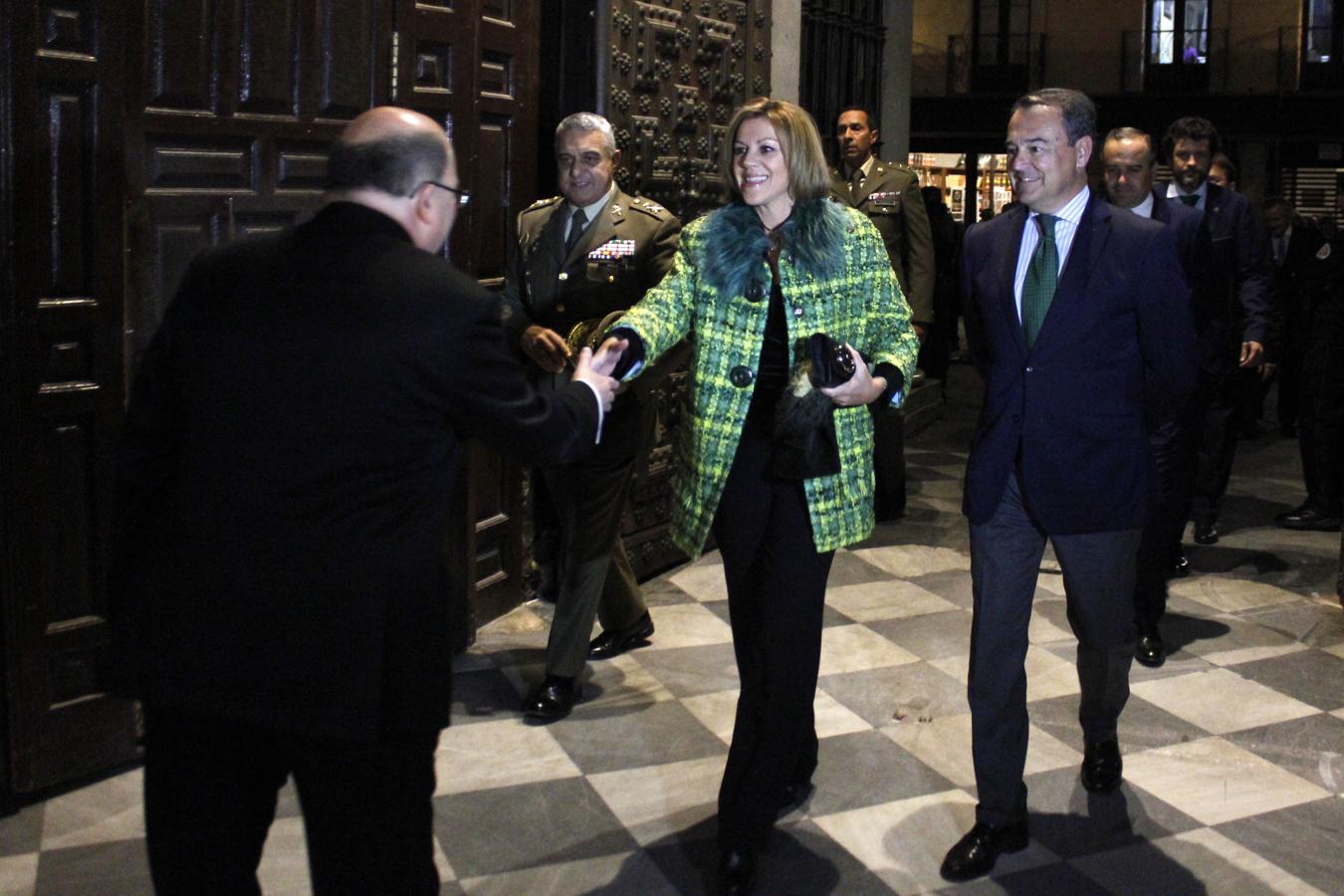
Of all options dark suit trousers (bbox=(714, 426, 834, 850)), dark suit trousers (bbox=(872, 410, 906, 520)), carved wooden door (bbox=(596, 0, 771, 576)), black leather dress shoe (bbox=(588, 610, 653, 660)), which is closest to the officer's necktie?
carved wooden door (bbox=(596, 0, 771, 576))

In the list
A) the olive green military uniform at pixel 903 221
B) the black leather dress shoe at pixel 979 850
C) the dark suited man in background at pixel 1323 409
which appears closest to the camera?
the black leather dress shoe at pixel 979 850

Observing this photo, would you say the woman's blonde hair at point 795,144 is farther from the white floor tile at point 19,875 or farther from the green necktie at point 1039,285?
the white floor tile at point 19,875

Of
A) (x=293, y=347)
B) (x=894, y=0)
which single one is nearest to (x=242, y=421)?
(x=293, y=347)

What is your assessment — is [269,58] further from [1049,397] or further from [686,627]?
[686,627]

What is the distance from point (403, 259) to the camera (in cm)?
246

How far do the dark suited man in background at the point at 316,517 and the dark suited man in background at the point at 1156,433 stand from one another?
340 centimetres

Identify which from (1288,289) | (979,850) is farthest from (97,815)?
(1288,289)

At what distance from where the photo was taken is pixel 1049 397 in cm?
387

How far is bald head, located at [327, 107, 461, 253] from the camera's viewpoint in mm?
2502

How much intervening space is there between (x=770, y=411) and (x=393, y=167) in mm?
1401

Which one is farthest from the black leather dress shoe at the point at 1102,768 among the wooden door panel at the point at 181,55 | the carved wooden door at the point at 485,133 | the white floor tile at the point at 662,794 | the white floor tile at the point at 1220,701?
the wooden door panel at the point at 181,55

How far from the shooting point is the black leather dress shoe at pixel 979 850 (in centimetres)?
384

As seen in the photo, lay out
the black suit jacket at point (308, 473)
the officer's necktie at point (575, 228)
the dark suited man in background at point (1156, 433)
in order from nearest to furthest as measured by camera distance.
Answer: the black suit jacket at point (308, 473) < the officer's necktie at point (575, 228) < the dark suited man in background at point (1156, 433)

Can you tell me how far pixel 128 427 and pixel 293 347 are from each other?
0.37m
